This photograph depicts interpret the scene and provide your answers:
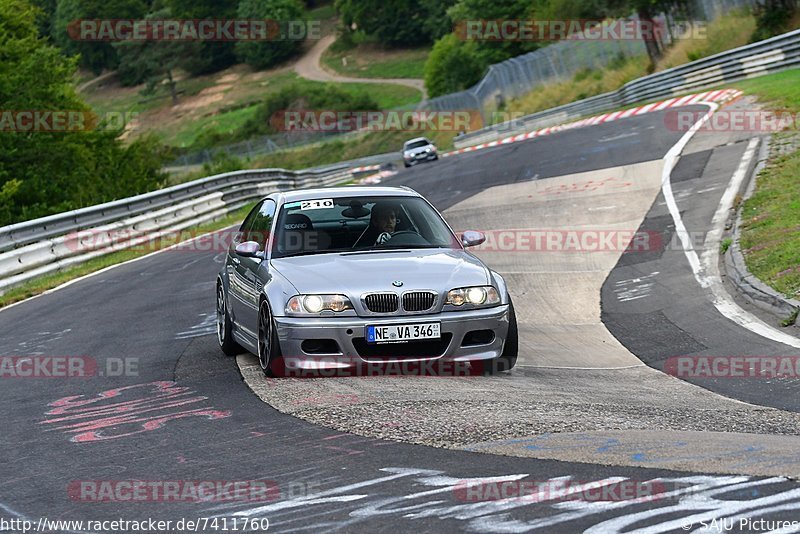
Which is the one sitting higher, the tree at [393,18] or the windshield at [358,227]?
the tree at [393,18]

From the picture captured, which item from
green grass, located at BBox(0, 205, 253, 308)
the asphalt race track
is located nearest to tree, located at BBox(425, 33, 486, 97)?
green grass, located at BBox(0, 205, 253, 308)

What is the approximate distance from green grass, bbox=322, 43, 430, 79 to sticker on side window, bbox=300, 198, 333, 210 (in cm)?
12071

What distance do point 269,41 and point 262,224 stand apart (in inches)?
5411

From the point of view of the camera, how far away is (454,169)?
35.6 meters

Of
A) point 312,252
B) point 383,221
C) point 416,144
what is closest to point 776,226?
point 383,221

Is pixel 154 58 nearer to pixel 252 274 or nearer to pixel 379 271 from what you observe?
pixel 252 274

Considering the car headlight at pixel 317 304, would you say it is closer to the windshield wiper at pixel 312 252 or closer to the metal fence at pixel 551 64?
the windshield wiper at pixel 312 252

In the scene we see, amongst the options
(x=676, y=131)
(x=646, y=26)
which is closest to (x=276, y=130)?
(x=646, y=26)

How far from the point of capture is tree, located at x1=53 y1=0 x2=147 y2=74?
6127 inches

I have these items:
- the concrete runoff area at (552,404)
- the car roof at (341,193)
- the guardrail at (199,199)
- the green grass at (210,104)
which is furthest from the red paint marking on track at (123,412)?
the green grass at (210,104)

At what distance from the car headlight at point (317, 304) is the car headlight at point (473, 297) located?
790 mm

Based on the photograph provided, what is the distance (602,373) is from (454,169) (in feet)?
84.8

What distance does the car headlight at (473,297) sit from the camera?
904 cm

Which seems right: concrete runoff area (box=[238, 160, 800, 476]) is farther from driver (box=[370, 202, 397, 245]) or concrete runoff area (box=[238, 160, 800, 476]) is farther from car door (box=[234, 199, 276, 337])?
driver (box=[370, 202, 397, 245])
